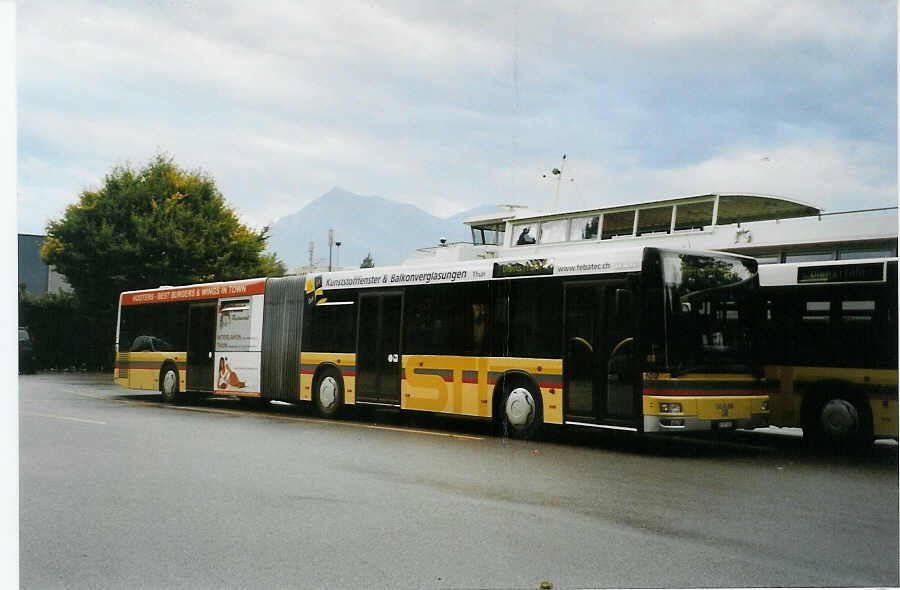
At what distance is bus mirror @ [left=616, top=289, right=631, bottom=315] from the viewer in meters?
11.6

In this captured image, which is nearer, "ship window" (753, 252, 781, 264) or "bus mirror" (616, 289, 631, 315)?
"bus mirror" (616, 289, 631, 315)

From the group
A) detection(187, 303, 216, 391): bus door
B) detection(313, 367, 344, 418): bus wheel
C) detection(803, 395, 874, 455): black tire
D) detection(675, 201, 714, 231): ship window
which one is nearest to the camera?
detection(803, 395, 874, 455): black tire

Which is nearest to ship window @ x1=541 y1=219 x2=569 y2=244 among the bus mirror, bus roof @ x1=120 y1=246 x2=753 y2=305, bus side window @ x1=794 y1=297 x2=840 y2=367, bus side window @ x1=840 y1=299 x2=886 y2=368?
bus roof @ x1=120 y1=246 x2=753 y2=305

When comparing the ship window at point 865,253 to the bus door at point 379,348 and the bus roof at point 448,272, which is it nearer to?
the bus roof at point 448,272

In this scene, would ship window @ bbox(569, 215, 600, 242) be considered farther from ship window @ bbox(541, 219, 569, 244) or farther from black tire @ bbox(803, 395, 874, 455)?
black tire @ bbox(803, 395, 874, 455)

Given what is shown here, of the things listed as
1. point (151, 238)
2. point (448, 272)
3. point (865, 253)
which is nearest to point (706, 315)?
point (865, 253)

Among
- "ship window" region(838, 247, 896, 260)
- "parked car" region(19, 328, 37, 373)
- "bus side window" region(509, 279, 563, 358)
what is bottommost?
"parked car" region(19, 328, 37, 373)

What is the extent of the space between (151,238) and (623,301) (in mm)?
7710

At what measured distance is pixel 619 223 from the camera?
12.3 metres

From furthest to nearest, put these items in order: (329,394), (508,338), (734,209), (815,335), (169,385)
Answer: (169,385) < (329,394) < (508,338) < (815,335) < (734,209)

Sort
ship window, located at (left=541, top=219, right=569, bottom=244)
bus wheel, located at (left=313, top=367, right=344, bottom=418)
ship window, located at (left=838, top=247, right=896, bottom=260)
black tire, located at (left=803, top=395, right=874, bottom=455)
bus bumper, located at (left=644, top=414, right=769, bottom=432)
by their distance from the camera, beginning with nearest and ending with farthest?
ship window, located at (left=838, top=247, right=896, bottom=260) → bus bumper, located at (left=644, top=414, right=769, bottom=432) → black tire, located at (left=803, top=395, right=874, bottom=455) → ship window, located at (left=541, top=219, right=569, bottom=244) → bus wheel, located at (left=313, top=367, right=344, bottom=418)

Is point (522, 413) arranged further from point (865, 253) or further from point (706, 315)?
point (865, 253)

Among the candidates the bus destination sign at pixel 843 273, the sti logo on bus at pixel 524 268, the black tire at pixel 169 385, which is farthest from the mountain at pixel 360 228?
the black tire at pixel 169 385

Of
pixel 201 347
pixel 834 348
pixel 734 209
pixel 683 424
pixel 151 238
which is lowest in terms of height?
pixel 683 424
